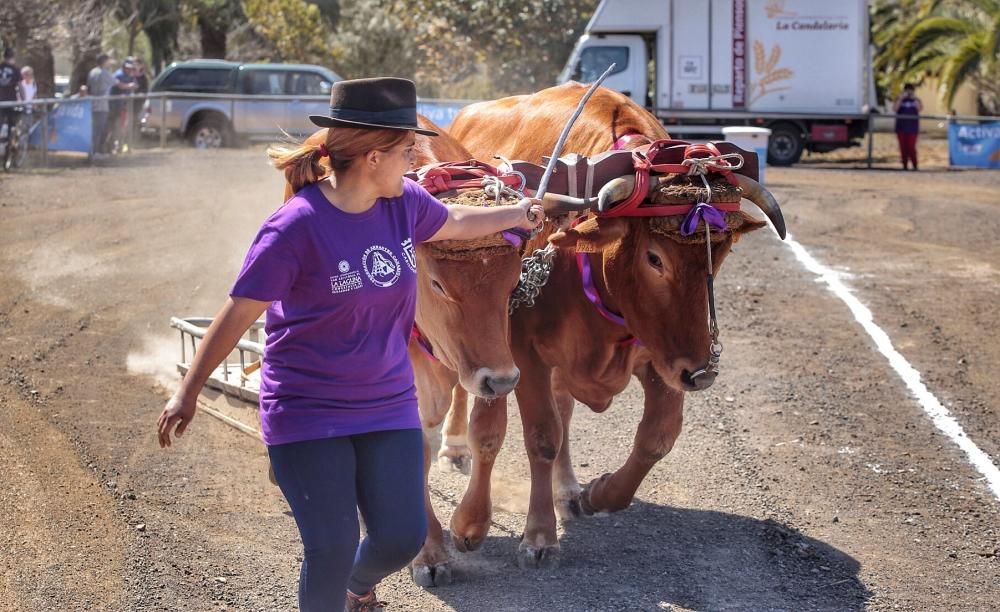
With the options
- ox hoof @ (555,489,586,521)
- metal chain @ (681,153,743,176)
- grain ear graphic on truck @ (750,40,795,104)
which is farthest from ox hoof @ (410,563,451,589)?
grain ear graphic on truck @ (750,40,795,104)

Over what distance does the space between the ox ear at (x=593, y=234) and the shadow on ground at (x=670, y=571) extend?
4.54 ft

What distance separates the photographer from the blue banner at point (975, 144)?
85.0 feet

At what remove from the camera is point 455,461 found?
23.7 feet

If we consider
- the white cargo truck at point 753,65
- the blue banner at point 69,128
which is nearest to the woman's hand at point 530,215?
the blue banner at point 69,128

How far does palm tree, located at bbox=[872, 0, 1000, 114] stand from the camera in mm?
29641

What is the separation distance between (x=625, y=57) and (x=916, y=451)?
66.7 feet

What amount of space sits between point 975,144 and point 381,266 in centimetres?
2473

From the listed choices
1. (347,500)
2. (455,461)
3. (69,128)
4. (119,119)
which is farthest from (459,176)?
(119,119)

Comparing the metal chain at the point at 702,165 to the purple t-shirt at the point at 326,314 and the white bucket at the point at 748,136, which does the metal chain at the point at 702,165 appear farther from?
the white bucket at the point at 748,136

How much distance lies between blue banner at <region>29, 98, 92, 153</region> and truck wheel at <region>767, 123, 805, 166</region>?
1394cm

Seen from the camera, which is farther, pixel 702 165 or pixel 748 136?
pixel 748 136

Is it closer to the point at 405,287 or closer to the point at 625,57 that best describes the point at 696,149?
the point at 405,287

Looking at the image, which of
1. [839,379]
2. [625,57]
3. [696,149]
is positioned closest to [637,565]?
[696,149]

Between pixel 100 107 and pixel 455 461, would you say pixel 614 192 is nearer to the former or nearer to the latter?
pixel 455 461
